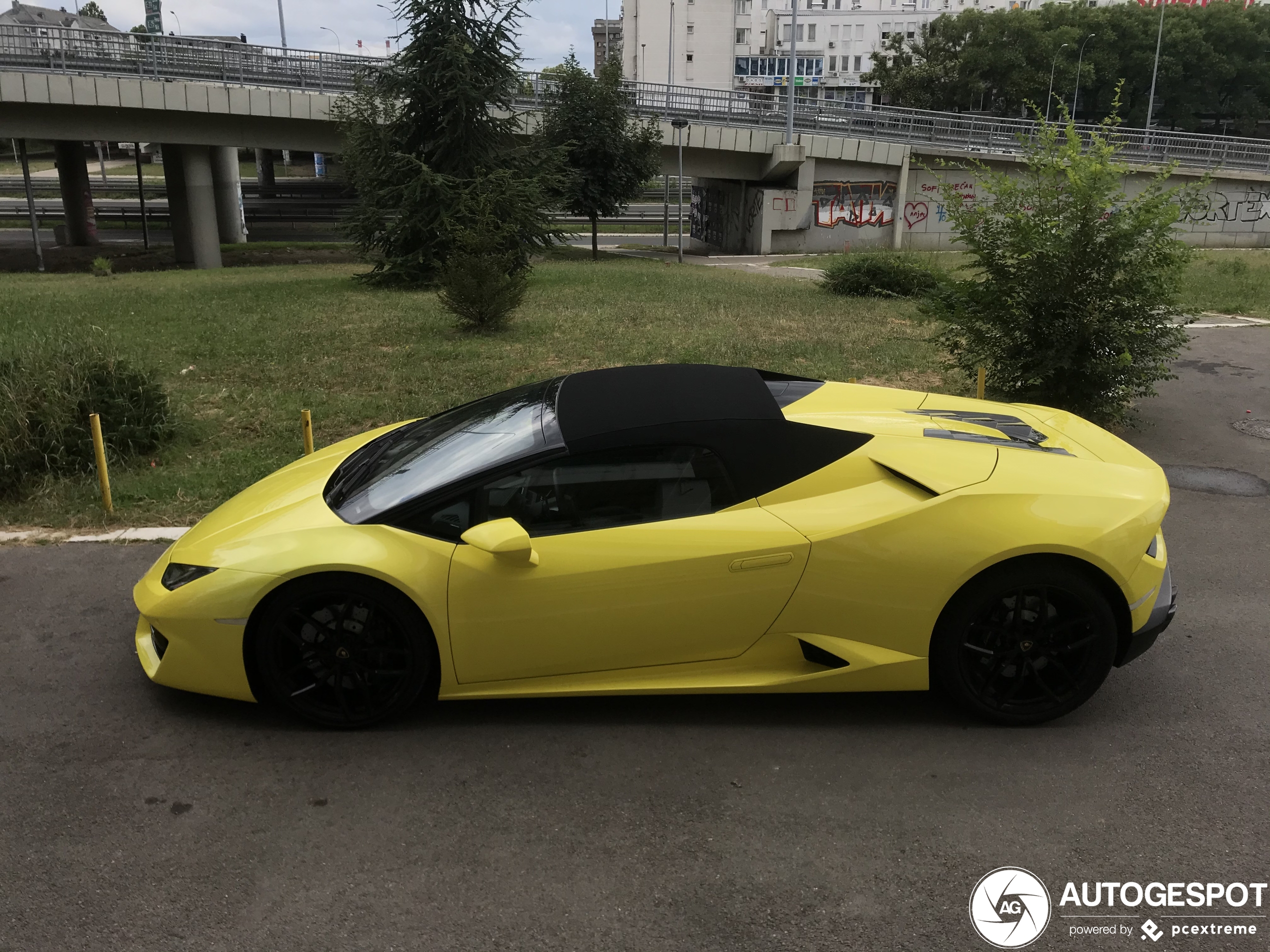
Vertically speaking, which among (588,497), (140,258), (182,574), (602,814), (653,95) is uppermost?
(653,95)

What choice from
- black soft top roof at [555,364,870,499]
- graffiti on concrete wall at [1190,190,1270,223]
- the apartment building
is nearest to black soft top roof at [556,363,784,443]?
black soft top roof at [555,364,870,499]

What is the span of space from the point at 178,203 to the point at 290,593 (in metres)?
35.5

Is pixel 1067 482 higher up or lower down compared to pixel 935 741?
higher up

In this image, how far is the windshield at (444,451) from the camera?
4.14 metres

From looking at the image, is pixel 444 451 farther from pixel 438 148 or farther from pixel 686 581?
pixel 438 148

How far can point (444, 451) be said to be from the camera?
448 cm

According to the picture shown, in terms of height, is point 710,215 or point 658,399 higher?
point 658,399

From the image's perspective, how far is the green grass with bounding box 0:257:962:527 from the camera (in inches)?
311

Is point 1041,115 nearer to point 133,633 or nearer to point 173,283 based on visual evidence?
point 133,633

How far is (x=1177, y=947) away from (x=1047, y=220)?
7414mm

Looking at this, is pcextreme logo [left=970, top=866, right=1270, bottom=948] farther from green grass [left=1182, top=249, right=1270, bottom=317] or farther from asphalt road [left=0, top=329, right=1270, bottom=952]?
green grass [left=1182, top=249, right=1270, bottom=317]

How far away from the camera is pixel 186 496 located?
7.25 m

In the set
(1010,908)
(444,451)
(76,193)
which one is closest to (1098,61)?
(76,193)

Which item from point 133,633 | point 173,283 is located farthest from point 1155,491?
point 173,283
